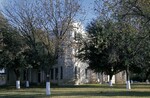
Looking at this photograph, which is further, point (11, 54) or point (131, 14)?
point (11, 54)

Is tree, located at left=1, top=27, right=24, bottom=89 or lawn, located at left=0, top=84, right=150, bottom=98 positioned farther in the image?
tree, located at left=1, top=27, right=24, bottom=89

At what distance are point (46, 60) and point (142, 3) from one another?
18.8 meters

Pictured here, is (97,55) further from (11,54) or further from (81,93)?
(81,93)

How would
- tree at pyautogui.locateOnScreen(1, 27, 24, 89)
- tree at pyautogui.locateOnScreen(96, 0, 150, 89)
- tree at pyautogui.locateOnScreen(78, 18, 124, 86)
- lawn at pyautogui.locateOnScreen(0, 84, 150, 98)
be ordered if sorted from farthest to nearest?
tree at pyautogui.locateOnScreen(78, 18, 124, 86) < tree at pyautogui.locateOnScreen(1, 27, 24, 89) < lawn at pyautogui.locateOnScreen(0, 84, 150, 98) < tree at pyautogui.locateOnScreen(96, 0, 150, 89)

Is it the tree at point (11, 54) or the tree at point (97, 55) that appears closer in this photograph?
the tree at point (11, 54)

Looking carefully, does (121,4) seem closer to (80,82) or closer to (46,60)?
(46,60)

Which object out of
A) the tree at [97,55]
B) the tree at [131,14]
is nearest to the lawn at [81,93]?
the tree at [131,14]

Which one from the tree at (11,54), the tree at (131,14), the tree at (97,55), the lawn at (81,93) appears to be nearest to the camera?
the tree at (131,14)

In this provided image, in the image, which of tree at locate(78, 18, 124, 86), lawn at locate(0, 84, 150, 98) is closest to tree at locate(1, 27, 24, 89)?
lawn at locate(0, 84, 150, 98)

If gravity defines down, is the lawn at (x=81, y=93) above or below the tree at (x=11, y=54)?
below

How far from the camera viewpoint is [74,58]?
216 feet

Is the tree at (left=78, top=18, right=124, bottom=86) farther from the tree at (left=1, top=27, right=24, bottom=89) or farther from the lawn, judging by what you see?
the lawn

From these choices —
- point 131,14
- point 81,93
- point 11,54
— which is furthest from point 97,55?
point 131,14

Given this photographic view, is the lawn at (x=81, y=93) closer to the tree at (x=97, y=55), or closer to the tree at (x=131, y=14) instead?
the tree at (x=131, y=14)
